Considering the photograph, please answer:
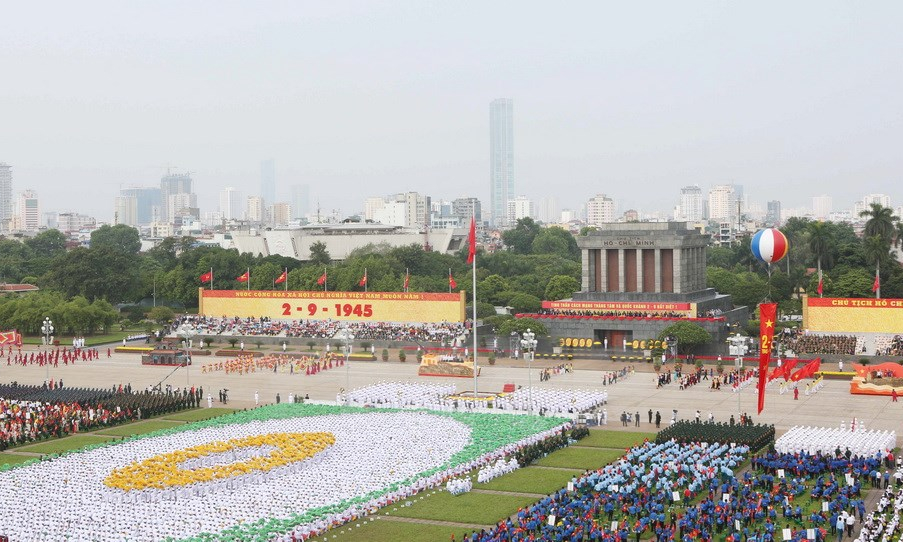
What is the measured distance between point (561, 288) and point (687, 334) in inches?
1071

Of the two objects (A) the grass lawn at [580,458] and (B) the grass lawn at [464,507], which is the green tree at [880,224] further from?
(B) the grass lawn at [464,507]

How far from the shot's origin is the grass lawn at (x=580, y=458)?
3725cm

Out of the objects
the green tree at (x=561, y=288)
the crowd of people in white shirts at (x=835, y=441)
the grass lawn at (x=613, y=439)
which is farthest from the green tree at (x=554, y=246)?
the crowd of people in white shirts at (x=835, y=441)

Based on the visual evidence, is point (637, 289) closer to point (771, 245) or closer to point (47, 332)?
point (771, 245)

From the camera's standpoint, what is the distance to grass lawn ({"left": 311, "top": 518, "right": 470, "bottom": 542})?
29.0 metres

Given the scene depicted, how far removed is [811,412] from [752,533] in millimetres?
20118

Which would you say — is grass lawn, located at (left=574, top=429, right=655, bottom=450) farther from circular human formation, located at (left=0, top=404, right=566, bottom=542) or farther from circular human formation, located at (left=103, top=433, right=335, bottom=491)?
circular human formation, located at (left=103, top=433, right=335, bottom=491)

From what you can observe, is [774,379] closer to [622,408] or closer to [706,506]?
[622,408]

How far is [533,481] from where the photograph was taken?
35031mm

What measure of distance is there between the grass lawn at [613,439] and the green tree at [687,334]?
2099 centimetres

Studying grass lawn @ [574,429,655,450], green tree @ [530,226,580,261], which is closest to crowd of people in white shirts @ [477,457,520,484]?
grass lawn @ [574,429,655,450]

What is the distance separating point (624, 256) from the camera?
74.4 metres

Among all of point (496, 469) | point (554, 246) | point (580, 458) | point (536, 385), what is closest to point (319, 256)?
point (554, 246)

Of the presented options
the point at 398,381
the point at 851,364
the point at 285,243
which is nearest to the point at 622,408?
the point at 398,381
